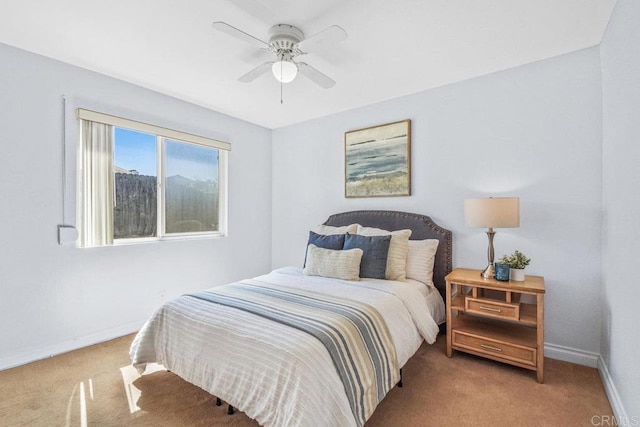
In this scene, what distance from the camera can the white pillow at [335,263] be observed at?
252 cm

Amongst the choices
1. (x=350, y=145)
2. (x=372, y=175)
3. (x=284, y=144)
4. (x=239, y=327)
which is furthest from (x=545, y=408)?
(x=284, y=144)

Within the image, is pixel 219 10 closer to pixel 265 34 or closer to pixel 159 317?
pixel 265 34

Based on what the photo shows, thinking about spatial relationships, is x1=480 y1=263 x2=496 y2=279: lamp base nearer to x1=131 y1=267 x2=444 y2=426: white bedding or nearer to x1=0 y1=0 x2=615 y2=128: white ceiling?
x1=131 y1=267 x2=444 y2=426: white bedding

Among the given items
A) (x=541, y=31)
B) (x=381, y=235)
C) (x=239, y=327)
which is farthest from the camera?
(x=381, y=235)

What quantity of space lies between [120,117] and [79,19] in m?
1.01

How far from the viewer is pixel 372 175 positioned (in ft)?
11.3

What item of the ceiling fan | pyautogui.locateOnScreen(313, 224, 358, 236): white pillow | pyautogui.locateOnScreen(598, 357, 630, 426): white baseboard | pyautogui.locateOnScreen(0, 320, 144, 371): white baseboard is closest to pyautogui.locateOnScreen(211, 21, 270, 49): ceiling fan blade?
the ceiling fan

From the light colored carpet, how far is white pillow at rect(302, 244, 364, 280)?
88 centimetres

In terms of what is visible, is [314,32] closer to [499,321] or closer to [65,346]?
[499,321]

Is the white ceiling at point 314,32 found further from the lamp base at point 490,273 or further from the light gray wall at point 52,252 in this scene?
the lamp base at point 490,273

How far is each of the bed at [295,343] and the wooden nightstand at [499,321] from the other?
11.2 inches

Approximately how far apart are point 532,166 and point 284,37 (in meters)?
2.32

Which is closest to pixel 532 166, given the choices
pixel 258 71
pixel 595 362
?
pixel 595 362

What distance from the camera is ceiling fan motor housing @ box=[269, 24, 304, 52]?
2.00 meters
